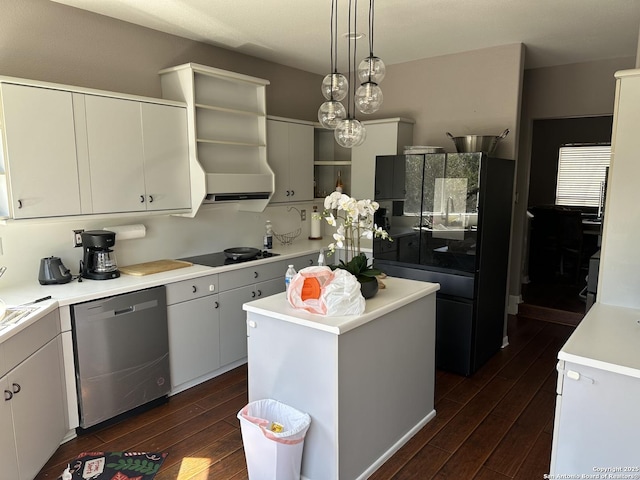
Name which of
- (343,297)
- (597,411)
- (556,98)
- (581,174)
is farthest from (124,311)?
(581,174)

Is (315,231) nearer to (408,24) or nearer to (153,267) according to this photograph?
(153,267)

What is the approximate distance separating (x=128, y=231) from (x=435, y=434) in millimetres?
2466

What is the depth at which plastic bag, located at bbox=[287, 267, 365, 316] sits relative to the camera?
2.16 meters

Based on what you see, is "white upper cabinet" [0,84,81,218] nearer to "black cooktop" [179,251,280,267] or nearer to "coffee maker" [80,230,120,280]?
"coffee maker" [80,230,120,280]

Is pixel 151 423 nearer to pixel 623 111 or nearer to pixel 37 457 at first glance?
pixel 37 457

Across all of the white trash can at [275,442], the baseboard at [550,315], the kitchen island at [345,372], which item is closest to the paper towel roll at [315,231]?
the kitchen island at [345,372]

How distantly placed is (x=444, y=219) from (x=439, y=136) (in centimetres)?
118

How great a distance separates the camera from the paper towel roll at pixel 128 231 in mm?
3141

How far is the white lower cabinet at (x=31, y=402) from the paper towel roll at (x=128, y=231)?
801 millimetres

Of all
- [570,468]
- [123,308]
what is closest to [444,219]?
[570,468]

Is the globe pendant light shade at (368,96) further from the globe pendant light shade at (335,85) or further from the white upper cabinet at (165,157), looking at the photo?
the white upper cabinet at (165,157)

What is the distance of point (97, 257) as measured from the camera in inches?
117

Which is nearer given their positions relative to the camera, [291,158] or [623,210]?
[623,210]

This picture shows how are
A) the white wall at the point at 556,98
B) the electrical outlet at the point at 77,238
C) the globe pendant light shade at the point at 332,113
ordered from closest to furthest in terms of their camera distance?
the globe pendant light shade at the point at 332,113 < the electrical outlet at the point at 77,238 < the white wall at the point at 556,98
